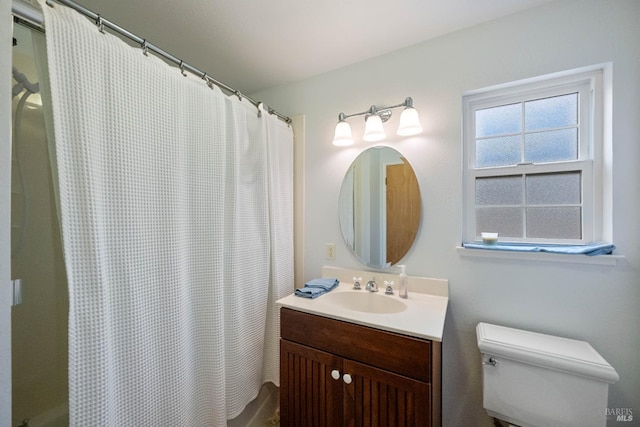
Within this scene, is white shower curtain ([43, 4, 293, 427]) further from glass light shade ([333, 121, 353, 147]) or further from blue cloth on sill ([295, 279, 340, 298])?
glass light shade ([333, 121, 353, 147])

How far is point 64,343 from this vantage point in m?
1.33

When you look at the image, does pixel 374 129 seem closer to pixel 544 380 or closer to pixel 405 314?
pixel 405 314

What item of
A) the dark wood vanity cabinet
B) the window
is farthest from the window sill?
the dark wood vanity cabinet

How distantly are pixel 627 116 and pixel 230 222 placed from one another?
1930 mm

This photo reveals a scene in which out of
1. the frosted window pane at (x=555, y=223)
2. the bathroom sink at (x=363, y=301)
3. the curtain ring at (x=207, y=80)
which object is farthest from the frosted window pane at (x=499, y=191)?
the curtain ring at (x=207, y=80)

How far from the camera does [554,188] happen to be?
1261 mm

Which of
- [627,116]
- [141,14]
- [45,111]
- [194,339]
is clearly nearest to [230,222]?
[194,339]

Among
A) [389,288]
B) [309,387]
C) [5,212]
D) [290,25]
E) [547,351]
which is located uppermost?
[290,25]

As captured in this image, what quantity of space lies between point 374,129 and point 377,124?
0.03 meters

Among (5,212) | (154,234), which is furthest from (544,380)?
(5,212)

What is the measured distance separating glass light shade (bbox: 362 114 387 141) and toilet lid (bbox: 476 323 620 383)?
3.88 feet

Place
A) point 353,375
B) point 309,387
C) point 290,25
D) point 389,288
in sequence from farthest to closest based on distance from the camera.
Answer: point 389,288 → point 290,25 → point 309,387 → point 353,375

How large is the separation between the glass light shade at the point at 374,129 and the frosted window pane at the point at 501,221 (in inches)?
28.7

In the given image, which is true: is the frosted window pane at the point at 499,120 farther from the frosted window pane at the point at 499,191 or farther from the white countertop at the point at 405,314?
the white countertop at the point at 405,314
